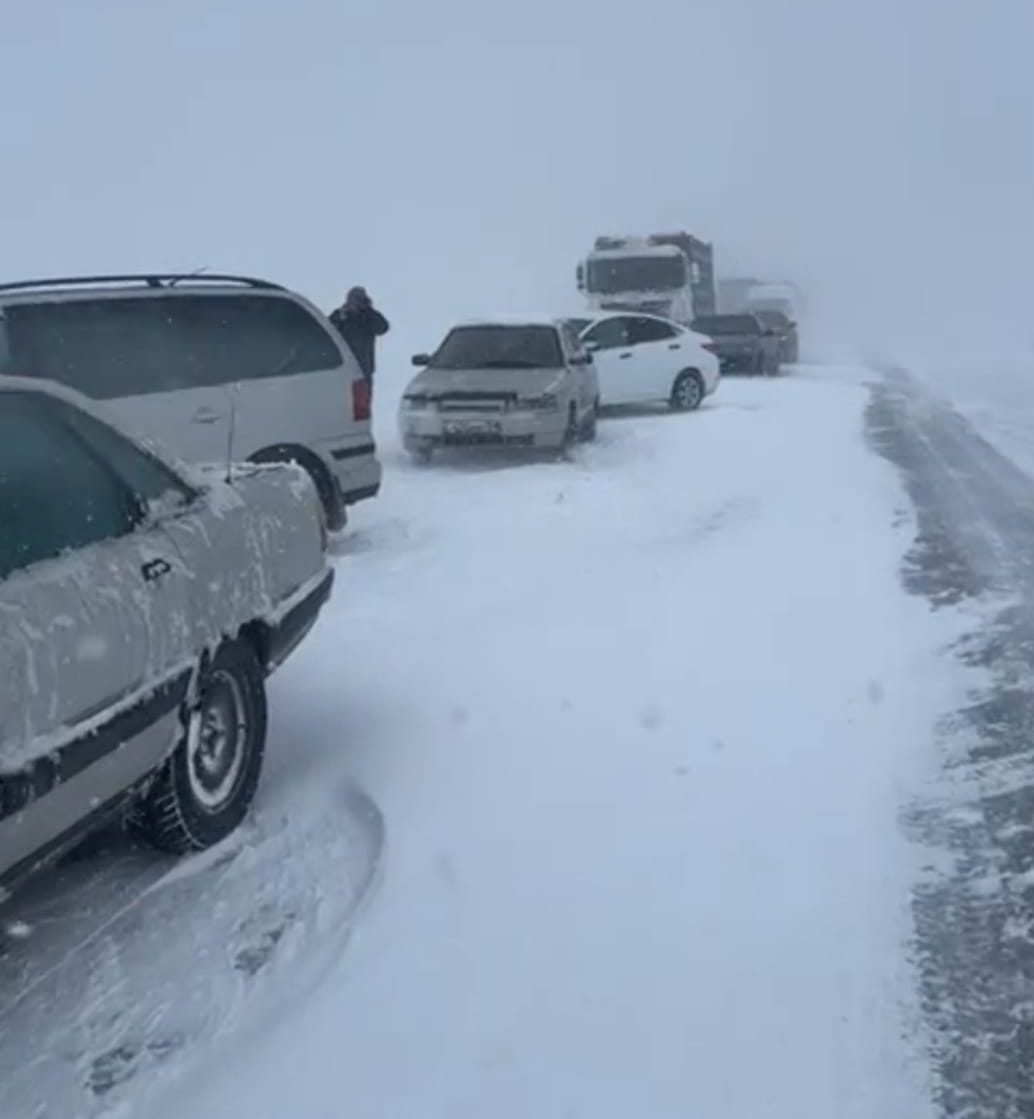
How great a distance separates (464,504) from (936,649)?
572 centimetres

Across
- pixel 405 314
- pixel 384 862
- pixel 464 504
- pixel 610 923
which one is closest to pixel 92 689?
pixel 384 862

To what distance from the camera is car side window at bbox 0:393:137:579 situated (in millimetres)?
4328

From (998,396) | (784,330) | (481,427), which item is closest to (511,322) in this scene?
(481,427)

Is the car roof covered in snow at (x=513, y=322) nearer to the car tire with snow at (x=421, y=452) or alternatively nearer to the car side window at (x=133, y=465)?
the car tire with snow at (x=421, y=452)

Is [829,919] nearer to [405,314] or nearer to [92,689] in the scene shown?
[92,689]

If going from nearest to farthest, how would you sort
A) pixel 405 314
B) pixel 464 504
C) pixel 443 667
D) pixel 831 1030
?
pixel 831 1030 < pixel 443 667 < pixel 464 504 < pixel 405 314

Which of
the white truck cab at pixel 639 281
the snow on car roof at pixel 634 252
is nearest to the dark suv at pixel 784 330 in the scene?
the snow on car roof at pixel 634 252

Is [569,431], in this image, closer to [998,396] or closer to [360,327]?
[360,327]

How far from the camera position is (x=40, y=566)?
4270 mm

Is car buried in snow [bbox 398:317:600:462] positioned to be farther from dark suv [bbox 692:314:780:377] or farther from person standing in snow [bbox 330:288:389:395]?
dark suv [bbox 692:314:780:377]

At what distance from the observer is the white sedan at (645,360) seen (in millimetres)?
22047

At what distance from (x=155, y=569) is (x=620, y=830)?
5.74ft

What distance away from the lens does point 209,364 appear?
397 inches

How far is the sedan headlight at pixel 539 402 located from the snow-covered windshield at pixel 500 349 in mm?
936
